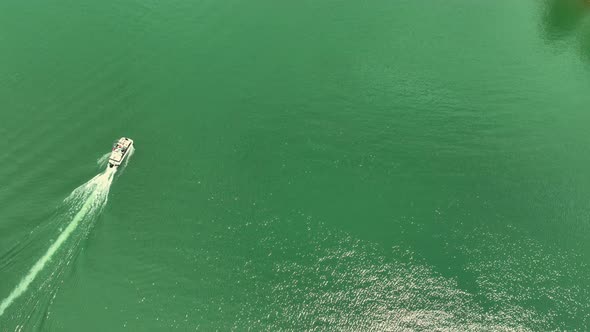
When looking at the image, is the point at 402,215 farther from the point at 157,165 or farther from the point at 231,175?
the point at 157,165

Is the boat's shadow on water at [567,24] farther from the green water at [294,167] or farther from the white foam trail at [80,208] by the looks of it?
the white foam trail at [80,208]

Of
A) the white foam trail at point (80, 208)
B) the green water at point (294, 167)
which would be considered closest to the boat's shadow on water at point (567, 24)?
the green water at point (294, 167)

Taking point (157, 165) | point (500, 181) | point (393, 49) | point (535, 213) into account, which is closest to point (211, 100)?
point (157, 165)

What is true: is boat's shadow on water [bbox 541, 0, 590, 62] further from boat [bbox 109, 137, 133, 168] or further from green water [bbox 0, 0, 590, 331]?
boat [bbox 109, 137, 133, 168]

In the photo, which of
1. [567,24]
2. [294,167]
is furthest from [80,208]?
[567,24]

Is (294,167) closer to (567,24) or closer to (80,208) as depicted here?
(80,208)
